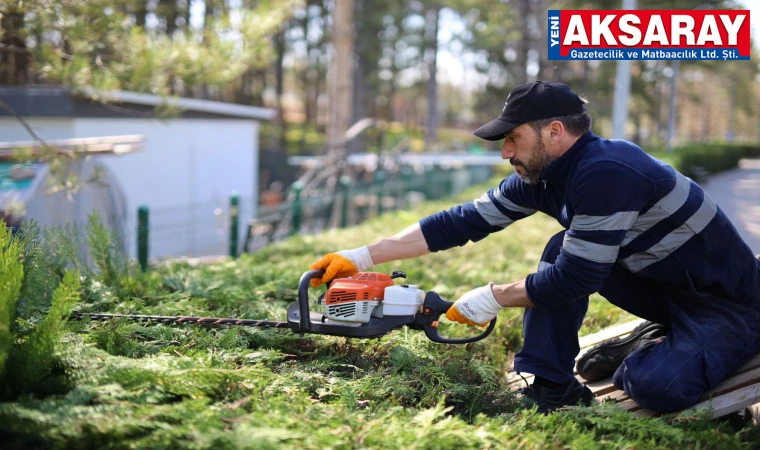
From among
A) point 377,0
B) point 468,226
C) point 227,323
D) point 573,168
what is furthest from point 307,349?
point 377,0

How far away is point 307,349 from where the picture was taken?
397 centimetres

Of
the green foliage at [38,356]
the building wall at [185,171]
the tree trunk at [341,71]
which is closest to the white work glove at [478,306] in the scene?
the green foliage at [38,356]

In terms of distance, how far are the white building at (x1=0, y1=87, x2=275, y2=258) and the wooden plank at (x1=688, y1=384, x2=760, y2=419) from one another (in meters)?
5.87

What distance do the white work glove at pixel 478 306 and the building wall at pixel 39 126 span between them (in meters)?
11.0

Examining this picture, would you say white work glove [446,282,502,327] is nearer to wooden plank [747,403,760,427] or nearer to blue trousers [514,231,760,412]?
blue trousers [514,231,760,412]

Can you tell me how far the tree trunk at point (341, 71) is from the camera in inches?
593

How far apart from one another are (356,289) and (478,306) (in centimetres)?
62

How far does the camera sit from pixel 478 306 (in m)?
3.52

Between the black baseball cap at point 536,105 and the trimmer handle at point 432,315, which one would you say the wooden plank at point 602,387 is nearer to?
the trimmer handle at point 432,315

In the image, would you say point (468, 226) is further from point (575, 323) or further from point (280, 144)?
point (280, 144)

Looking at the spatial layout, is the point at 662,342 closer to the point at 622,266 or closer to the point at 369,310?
the point at 622,266

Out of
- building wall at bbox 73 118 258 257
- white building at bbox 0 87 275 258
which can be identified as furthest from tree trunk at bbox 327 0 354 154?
building wall at bbox 73 118 258 257

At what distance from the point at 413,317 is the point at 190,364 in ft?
3.93

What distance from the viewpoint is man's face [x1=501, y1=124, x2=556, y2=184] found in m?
3.44
